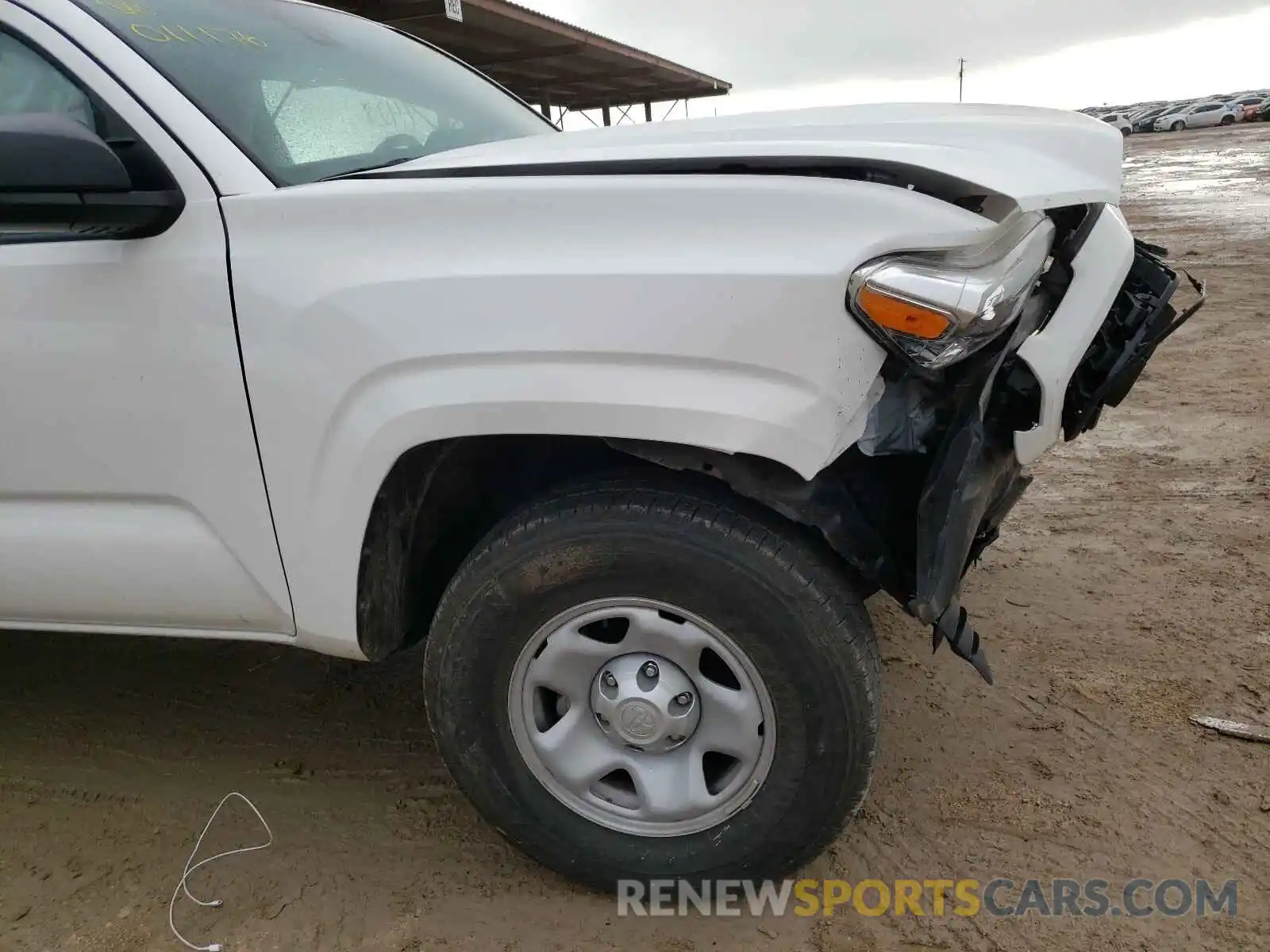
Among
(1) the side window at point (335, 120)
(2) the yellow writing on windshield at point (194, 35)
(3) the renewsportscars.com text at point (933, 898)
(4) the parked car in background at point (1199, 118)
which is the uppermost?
(4) the parked car in background at point (1199, 118)


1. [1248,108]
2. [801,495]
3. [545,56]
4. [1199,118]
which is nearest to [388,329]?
[801,495]

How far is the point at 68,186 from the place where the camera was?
67.1 inches

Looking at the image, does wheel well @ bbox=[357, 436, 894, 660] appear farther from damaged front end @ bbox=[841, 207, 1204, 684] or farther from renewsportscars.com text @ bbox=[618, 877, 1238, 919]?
renewsportscars.com text @ bbox=[618, 877, 1238, 919]

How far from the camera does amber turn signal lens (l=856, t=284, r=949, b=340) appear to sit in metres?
1.51

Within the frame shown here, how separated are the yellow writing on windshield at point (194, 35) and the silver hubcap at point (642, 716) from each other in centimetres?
158

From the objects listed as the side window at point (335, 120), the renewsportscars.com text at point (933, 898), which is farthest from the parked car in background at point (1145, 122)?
the renewsportscars.com text at point (933, 898)

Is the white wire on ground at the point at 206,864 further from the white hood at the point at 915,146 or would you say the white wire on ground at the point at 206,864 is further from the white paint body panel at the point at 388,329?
the white hood at the point at 915,146

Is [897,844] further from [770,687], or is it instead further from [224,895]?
[224,895]

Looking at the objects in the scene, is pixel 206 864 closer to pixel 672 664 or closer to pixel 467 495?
pixel 467 495

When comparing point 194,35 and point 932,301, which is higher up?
point 194,35

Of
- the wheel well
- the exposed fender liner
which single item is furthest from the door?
the exposed fender liner

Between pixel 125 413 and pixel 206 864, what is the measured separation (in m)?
1.11

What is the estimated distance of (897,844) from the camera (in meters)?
2.09

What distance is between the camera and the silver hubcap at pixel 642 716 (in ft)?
5.85
